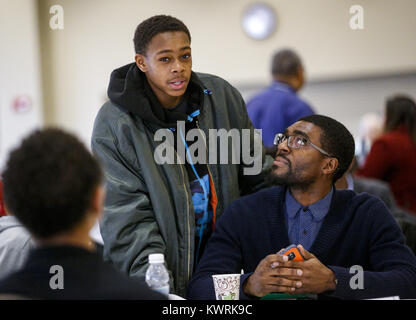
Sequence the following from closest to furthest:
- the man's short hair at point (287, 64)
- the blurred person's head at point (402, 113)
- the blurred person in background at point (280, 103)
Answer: the blurred person in background at point (280, 103)
the man's short hair at point (287, 64)
the blurred person's head at point (402, 113)

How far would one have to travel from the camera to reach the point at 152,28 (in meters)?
1.72

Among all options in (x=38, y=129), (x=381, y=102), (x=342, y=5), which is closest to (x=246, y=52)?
(x=381, y=102)

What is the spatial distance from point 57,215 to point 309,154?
1.02 m

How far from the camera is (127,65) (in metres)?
1.86

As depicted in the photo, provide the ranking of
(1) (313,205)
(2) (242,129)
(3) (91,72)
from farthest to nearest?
1. (3) (91,72)
2. (2) (242,129)
3. (1) (313,205)

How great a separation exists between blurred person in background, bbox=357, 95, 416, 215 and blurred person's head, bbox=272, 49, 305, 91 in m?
0.62

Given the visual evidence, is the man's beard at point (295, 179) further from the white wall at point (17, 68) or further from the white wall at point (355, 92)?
the white wall at point (355, 92)

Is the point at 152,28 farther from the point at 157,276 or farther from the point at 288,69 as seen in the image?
the point at 288,69

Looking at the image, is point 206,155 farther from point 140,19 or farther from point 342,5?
point 342,5

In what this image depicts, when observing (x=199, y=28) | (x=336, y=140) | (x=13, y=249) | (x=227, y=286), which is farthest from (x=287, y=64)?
(x=13, y=249)

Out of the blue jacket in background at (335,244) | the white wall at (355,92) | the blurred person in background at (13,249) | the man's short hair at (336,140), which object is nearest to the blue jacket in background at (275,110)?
the man's short hair at (336,140)

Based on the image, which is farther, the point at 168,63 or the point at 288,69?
the point at 288,69

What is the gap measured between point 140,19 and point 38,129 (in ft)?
3.09

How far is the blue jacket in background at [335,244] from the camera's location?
162 centimetres
